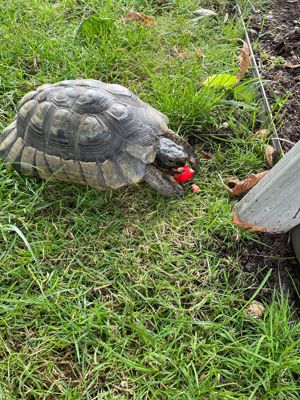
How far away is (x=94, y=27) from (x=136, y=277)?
2.09 meters

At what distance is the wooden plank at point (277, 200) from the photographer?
6.81 ft

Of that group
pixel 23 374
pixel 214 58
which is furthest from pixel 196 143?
pixel 23 374

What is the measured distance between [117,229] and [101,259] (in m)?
0.22

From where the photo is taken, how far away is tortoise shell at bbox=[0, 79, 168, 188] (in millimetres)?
2520

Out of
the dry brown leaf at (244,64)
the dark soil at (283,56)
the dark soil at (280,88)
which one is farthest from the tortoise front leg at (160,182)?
the dry brown leaf at (244,64)

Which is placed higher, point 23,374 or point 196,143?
point 196,143

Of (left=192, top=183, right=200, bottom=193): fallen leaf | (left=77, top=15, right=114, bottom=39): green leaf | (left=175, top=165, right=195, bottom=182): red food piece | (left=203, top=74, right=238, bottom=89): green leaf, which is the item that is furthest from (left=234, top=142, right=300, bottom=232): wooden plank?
(left=77, top=15, right=114, bottom=39): green leaf

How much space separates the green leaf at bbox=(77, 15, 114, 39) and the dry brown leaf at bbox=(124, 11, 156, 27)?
25 cm

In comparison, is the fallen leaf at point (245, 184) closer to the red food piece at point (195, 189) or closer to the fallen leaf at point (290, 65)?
the red food piece at point (195, 189)

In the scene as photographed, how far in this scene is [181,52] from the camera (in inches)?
140

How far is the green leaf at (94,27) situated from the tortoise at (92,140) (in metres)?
0.98

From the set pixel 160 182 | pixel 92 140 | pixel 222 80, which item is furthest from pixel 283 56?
pixel 92 140

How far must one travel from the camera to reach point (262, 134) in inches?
118

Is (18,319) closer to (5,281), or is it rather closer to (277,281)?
(5,281)
